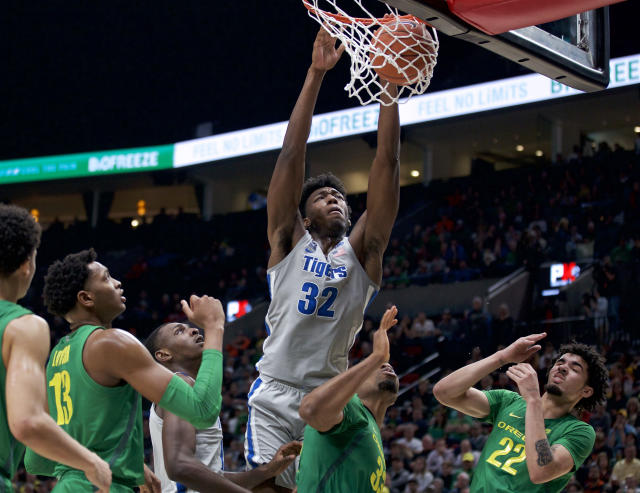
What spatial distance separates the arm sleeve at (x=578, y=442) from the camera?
4.10 meters

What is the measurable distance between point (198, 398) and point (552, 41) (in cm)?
224

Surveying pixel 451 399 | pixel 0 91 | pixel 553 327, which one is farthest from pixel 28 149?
pixel 451 399

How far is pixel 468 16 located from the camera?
3482 mm

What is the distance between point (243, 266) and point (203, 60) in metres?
6.08

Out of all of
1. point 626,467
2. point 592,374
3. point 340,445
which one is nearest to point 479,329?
point 626,467

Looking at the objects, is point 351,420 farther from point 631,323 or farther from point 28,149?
point 28,149

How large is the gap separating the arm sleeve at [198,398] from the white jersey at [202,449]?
1.07 metres

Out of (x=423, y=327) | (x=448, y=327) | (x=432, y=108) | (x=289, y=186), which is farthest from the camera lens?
(x=432, y=108)

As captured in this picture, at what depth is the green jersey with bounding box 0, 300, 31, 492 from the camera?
2.59 metres

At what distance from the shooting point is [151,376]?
291cm

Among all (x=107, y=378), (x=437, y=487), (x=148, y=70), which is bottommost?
(x=437, y=487)

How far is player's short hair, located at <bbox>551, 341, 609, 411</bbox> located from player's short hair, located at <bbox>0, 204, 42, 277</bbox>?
2846 millimetres

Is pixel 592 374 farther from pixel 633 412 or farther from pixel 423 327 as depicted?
pixel 423 327

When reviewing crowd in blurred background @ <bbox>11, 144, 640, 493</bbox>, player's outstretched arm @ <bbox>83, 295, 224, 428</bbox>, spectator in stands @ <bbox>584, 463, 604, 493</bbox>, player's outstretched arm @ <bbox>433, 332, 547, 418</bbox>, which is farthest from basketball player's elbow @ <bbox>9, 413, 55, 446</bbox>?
spectator in stands @ <bbox>584, 463, 604, 493</bbox>
